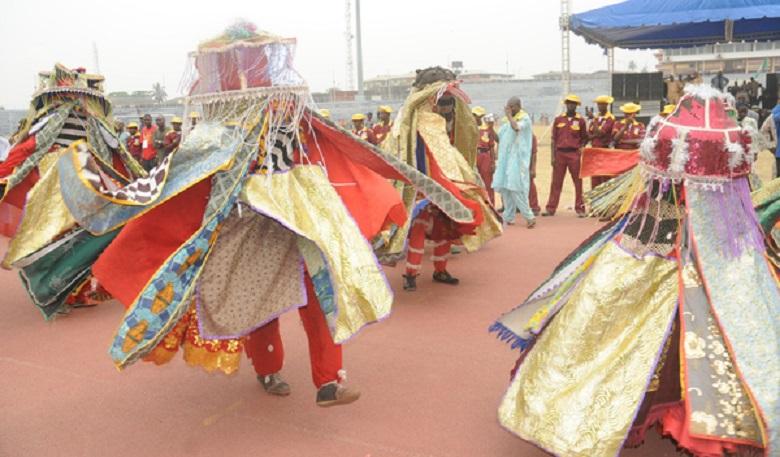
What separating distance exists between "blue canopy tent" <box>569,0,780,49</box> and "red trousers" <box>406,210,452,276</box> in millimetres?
4462

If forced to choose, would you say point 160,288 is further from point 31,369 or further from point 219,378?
point 31,369

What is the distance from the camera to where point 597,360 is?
2887mm

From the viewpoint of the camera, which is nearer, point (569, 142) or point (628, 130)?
point (628, 130)

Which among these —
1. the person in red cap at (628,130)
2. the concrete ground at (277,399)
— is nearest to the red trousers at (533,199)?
the person in red cap at (628,130)

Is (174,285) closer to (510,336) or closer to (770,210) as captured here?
(510,336)

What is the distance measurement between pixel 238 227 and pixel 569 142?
6.92m

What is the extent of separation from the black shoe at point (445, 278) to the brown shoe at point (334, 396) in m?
2.70

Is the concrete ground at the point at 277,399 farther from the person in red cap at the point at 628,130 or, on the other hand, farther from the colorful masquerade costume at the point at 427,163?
the person in red cap at the point at 628,130

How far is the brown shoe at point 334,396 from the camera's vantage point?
3570 mm

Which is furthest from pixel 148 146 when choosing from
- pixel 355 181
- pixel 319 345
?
pixel 319 345

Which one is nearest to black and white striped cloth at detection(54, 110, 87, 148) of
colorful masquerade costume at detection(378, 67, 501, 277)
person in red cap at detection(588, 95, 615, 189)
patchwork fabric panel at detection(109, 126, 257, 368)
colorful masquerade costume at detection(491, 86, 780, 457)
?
colorful masquerade costume at detection(378, 67, 501, 277)

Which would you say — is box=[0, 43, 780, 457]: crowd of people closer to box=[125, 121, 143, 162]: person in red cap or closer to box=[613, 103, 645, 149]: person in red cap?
box=[613, 103, 645, 149]: person in red cap

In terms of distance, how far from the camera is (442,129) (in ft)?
19.0

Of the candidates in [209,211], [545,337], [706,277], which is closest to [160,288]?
[209,211]
